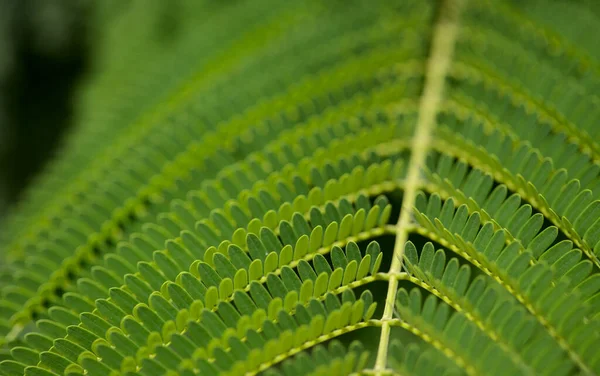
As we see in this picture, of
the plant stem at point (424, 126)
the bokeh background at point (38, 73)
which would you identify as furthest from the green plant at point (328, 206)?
the bokeh background at point (38, 73)

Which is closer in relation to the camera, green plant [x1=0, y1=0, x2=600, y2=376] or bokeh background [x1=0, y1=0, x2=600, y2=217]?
green plant [x1=0, y1=0, x2=600, y2=376]

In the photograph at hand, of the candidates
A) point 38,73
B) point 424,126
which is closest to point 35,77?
point 38,73

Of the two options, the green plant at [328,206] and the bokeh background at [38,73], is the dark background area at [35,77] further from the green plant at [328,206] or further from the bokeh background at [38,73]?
the green plant at [328,206]

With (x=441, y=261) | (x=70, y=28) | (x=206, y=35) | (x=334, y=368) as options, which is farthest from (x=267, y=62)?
(x=70, y=28)

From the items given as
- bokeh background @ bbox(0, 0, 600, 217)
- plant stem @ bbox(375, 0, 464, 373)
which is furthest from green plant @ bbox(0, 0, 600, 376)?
bokeh background @ bbox(0, 0, 600, 217)

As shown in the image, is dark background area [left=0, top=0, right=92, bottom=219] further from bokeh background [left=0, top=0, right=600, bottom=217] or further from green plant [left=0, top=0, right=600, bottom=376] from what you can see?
green plant [left=0, top=0, right=600, bottom=376]

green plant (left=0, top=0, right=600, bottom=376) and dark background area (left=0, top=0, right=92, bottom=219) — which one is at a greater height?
dark background area (left=0, top=0, right=92, bottom=219)
